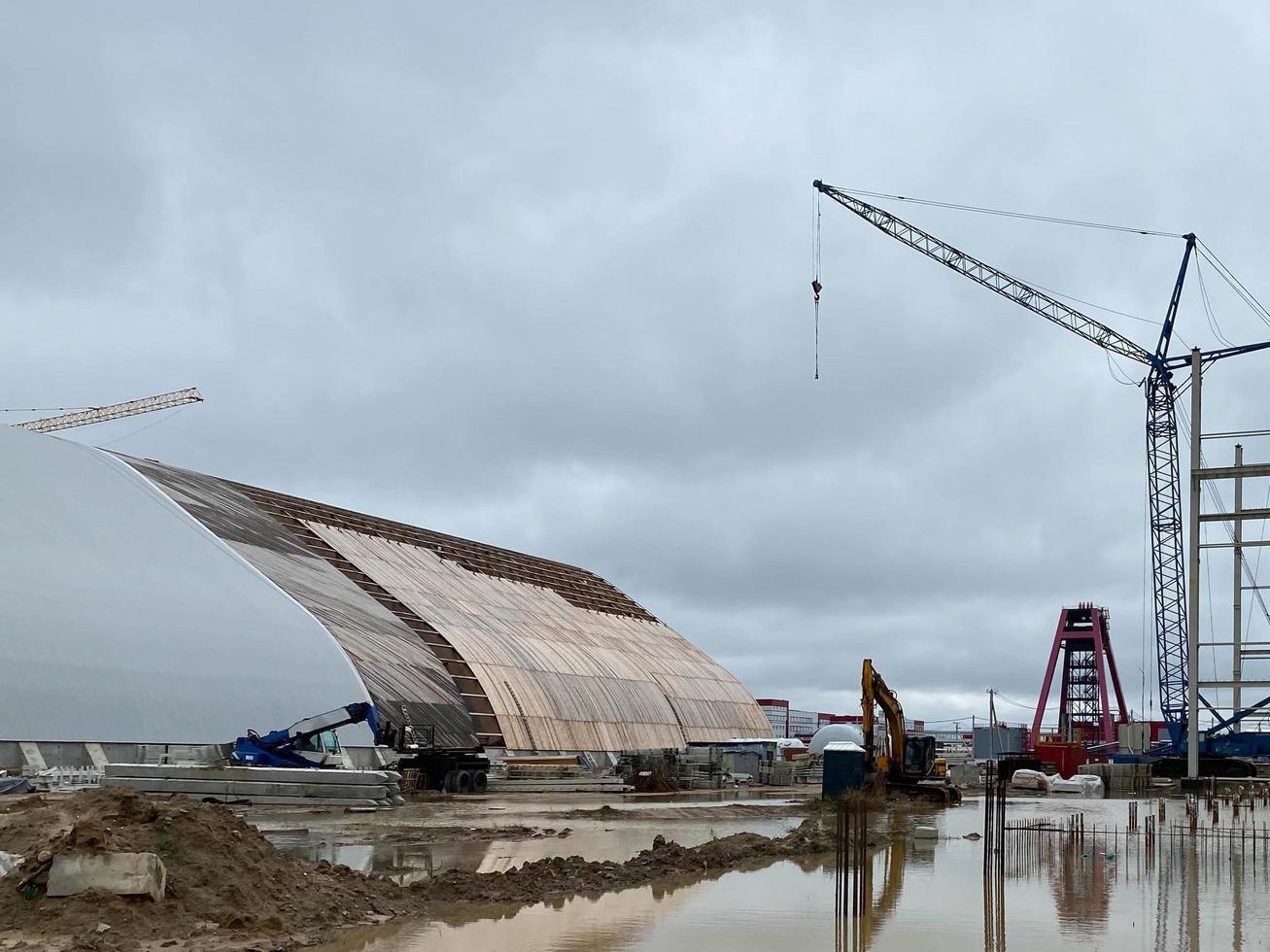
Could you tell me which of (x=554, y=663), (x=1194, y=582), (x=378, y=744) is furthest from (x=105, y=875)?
(x=554, y=663)

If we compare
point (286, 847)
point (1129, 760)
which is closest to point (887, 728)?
point (286, 847)

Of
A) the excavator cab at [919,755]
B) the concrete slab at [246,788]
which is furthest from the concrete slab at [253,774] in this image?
the excavator cab at [919,755]

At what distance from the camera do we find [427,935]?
15.3 m

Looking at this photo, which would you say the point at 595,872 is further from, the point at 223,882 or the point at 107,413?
the point at 107,413

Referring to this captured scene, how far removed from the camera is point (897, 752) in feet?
149

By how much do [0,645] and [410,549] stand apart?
38.6 m

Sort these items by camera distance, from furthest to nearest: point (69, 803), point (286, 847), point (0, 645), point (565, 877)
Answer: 1. point (0, 645)
2. point (286, 847)
3. point (69, 803)
4. point (565, 877)

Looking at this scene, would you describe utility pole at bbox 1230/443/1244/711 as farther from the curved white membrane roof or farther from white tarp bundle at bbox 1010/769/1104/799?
the curved white membrane roof

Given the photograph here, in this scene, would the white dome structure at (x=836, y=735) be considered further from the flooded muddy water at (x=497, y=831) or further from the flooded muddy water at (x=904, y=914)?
the flooded muddy water at (x=904, y=914)

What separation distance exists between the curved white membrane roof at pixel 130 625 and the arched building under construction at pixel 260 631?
0.07 metres

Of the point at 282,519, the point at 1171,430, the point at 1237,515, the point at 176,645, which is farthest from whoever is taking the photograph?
the point at 1171,430

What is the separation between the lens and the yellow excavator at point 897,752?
42.4 m

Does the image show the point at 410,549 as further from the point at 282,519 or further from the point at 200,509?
the point at 200,509

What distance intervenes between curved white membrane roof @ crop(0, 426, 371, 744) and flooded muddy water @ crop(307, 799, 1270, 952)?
2053 centimetres
